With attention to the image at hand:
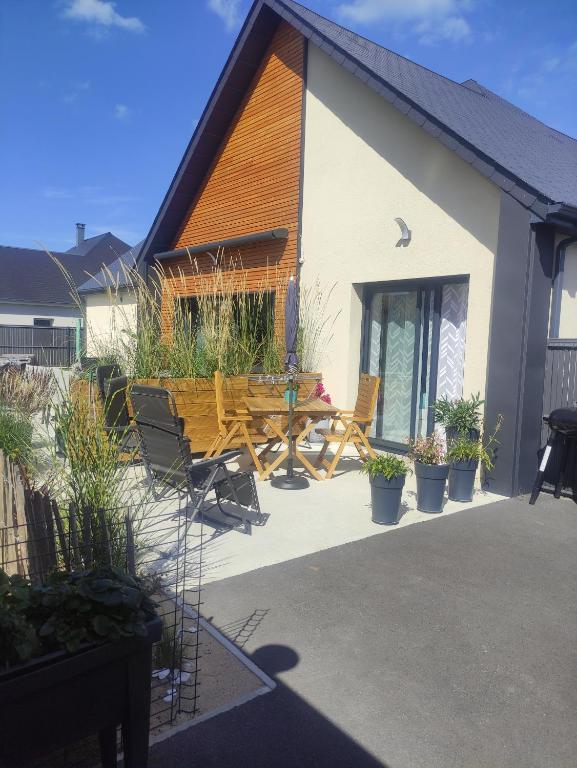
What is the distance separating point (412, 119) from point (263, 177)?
3.48m

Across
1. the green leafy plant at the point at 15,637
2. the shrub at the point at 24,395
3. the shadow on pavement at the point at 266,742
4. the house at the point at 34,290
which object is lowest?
the shadow on pavement at the point at 266,742

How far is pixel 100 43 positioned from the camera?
9.37m

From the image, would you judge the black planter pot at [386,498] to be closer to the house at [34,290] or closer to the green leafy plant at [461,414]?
the green leafy plant at [461,414]

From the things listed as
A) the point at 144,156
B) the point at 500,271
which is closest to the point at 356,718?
the point at 500,271

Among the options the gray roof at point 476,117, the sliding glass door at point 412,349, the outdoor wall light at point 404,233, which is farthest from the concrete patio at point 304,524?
the gray roof at point 476,117

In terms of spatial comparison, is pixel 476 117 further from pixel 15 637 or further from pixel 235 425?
pixel 15 637

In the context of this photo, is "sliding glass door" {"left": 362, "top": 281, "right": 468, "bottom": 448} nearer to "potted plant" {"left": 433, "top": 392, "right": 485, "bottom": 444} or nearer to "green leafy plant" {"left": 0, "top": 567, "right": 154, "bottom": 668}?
"potted plant" {"left": 433, "top": 392, "right": 485, "bottom": 444}

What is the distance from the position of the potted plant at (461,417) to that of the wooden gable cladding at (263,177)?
11.3 ft

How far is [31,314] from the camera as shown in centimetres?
2808

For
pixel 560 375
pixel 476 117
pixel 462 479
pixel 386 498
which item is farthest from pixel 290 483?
pixel 476 117

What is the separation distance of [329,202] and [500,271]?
122 inches

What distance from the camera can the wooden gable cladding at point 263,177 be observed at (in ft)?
27.8

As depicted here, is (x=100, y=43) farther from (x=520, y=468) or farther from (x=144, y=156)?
(x=520, y=468)

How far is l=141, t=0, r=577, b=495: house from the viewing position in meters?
5.32
